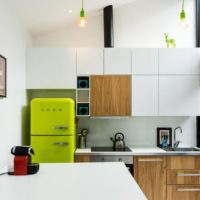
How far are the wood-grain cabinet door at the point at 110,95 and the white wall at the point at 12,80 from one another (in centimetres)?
99

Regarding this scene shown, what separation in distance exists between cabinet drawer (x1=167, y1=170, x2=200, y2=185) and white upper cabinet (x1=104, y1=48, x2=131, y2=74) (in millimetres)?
1526

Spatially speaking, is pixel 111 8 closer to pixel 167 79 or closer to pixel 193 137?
pixel 167 79

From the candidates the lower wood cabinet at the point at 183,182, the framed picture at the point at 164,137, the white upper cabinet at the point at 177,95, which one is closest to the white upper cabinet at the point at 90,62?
the white upper cabinet at the point at 177,95

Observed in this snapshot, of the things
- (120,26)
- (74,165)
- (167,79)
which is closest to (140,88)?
(167,79)

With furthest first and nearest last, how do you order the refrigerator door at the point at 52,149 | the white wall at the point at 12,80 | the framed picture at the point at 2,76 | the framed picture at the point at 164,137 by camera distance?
the framed picture at the point at 164,137, the refrigerator door at the point at 52,149, the white wall at the point at 12,80, the framed picture at the point at 2,76

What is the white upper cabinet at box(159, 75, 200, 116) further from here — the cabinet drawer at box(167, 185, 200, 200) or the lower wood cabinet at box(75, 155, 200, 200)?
the cabinet drawer at box(167, 185, 200, 200)

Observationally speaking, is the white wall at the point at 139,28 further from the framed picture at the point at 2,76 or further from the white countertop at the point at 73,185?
the white countertop at the point at 73,185

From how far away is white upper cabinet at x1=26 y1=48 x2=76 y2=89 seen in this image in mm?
3701

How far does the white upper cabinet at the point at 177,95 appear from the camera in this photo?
12.3 feet

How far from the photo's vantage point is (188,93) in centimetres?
375

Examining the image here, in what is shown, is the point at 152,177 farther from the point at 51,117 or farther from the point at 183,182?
the point at 51,117

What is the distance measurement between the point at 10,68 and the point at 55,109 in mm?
789

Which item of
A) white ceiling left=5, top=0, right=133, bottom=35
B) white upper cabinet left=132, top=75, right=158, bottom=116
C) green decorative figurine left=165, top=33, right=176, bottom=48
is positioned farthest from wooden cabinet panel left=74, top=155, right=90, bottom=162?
green decorative figurine left=165, top=33, right=176, bottom=48

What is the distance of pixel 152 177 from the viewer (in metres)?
3.47
